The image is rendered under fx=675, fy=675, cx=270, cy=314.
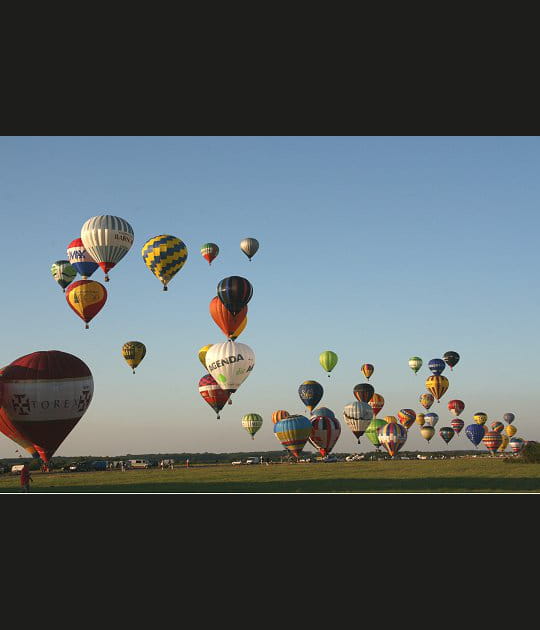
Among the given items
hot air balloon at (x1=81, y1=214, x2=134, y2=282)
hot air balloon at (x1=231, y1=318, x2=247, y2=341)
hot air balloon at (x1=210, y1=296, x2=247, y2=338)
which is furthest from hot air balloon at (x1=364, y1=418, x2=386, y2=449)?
hot air balloon at (x1=81, y1=214, x2=134, y2=282)

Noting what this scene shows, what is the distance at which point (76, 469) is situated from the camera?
67.9 meters

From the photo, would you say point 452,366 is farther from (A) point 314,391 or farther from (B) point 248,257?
(B) point 248,257

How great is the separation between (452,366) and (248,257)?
4085 centimetres

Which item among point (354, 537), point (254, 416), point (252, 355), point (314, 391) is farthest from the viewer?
point (254, 416)

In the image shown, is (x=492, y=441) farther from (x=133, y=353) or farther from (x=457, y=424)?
(x=133, y=353)

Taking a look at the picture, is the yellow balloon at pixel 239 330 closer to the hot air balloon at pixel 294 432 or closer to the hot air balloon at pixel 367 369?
the hot air balloon at pixel 294 432

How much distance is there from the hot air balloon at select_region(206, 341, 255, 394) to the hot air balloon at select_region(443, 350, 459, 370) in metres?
43.8

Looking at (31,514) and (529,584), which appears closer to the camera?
(529,584)

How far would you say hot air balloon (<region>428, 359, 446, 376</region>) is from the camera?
9319 cm

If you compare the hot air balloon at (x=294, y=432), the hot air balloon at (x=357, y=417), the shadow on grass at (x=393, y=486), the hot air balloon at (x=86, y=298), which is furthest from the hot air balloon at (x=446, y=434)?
the shadow on grass at (x=393, y=486)

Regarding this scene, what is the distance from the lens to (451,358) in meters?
92.1

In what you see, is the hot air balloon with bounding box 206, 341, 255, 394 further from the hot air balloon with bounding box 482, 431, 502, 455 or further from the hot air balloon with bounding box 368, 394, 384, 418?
the hot air balloon with bounding box 482, 431, 502, 455

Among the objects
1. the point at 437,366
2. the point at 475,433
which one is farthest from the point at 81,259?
the point at 475,433

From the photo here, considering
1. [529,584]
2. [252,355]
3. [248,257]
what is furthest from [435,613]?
[248,257]
